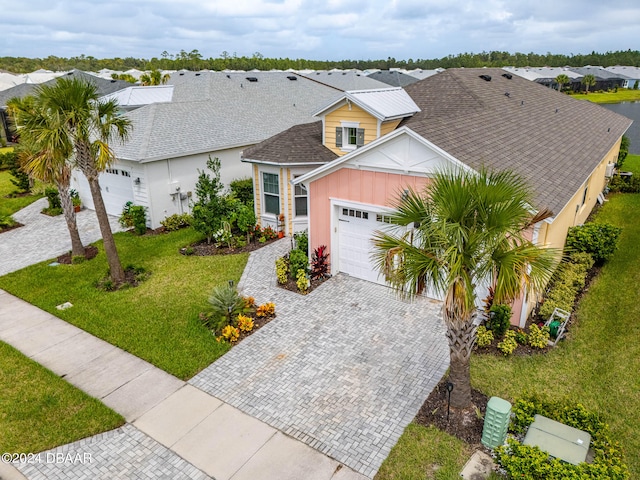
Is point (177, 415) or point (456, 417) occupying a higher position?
point (456, 417)

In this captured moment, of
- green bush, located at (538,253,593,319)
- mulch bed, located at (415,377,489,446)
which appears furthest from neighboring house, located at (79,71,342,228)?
green bush, located at (538,253,593,319)

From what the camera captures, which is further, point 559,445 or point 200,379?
point 200,379

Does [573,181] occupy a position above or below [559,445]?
above

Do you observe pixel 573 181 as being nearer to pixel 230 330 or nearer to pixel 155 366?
pixel 230 330

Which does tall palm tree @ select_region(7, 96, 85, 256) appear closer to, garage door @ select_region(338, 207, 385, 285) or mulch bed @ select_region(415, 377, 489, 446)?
garage door @ select_region(338, 207, 385, 285)

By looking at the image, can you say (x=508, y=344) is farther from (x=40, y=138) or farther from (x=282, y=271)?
(x=40, y=138)

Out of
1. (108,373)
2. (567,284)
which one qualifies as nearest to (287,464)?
(108,373)

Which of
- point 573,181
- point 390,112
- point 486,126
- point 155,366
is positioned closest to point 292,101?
point 390,112
